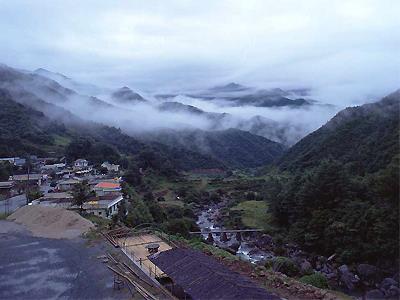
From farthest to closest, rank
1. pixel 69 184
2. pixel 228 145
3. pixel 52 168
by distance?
pixel 228 145, pixel 52 168, pixel 69 184

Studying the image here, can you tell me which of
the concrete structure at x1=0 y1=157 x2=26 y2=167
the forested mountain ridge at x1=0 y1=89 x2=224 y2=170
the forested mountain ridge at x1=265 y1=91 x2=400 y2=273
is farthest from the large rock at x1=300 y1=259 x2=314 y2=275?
the concrete structure at x1=0 y1=157 x2=26 y2=167

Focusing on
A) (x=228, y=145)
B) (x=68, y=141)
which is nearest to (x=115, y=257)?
(x=68, y=141)

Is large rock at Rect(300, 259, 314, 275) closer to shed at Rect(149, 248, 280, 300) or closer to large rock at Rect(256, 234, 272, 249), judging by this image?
large rock at Rect(256, 234, 272, 249)

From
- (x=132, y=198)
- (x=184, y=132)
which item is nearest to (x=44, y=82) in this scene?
(x=184, y=132)

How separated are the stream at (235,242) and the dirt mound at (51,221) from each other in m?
9.57

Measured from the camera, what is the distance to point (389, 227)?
86.4 feet

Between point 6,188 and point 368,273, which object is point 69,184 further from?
point 368,273

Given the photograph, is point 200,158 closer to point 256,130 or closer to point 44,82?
point 44,82

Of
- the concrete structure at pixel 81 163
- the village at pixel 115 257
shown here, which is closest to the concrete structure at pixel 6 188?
the village at pixel 115 257

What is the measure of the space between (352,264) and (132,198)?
60.3ft

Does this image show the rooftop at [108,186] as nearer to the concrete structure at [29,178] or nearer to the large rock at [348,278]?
the concrete structure at [29,178]

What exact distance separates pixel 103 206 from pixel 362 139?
35575mm

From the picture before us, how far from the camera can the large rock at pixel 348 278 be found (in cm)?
2344

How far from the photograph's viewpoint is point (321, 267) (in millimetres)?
27516
